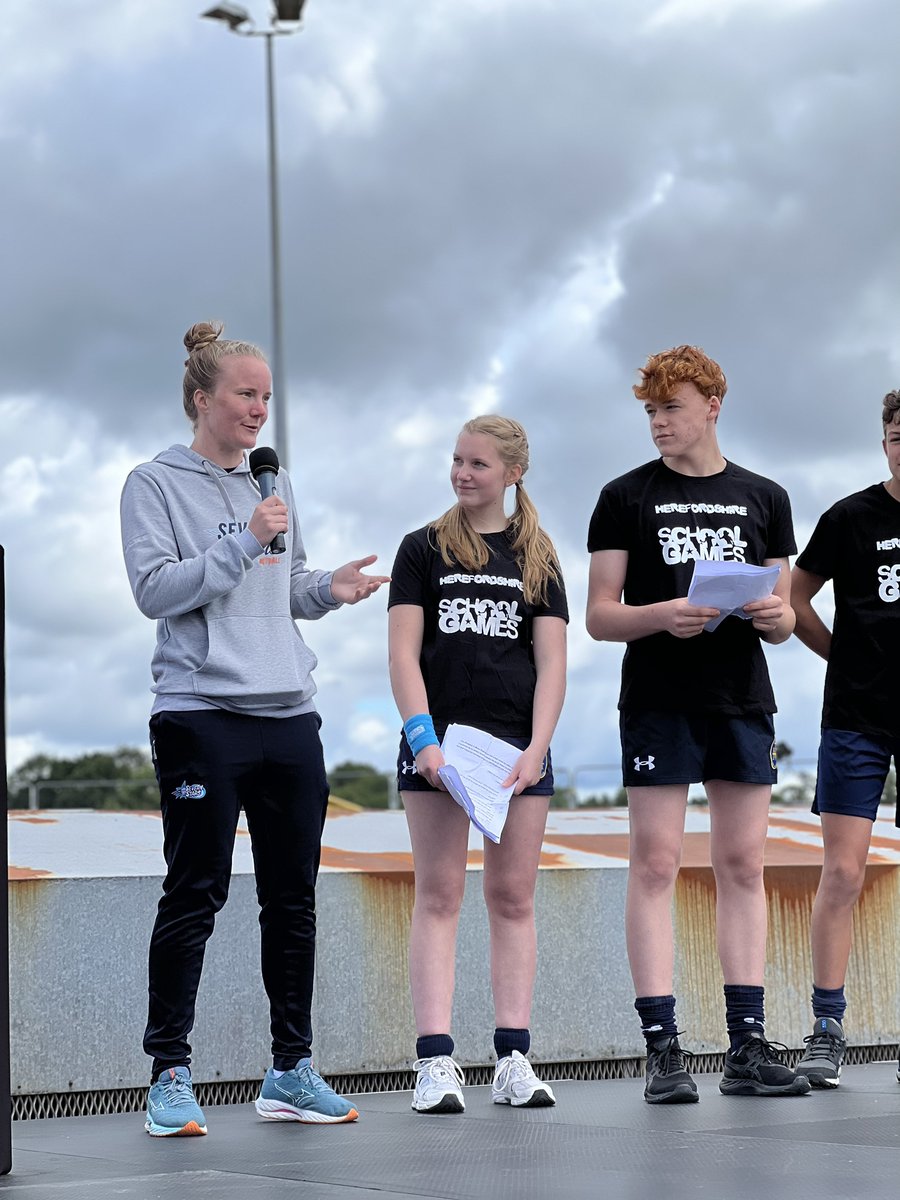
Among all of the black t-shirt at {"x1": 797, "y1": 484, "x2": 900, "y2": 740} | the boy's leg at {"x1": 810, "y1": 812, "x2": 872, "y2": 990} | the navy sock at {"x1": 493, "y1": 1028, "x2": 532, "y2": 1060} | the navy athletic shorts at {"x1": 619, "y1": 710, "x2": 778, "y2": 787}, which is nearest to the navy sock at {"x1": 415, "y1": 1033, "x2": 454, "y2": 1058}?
the navy sock at {"x1": 493, "y1": 1028, "x2": 532, "y2": 1060}

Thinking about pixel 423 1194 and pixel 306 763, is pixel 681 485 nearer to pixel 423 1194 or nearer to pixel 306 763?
pixel 306 763

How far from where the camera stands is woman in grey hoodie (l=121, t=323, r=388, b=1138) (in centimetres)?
397

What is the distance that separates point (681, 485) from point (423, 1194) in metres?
2.35

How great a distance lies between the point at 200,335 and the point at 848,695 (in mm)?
2186

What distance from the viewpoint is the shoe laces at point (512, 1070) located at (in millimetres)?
4352

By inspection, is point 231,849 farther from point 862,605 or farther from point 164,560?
point 862,605

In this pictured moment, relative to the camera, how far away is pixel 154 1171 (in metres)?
3.35

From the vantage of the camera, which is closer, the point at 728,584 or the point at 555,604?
the point at 728,584

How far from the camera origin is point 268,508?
154 inches

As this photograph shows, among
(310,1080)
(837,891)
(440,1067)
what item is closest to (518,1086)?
(440,1067)

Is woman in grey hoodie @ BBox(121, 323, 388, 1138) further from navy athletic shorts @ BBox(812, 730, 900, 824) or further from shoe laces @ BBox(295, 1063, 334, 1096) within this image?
navy athletic shorts @ BBox(812, 730, 900, 824)

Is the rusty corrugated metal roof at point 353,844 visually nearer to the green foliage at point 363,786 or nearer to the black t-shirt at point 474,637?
the black t-shirt at point 474,637

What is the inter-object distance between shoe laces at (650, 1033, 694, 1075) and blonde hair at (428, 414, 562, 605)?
4.26ft

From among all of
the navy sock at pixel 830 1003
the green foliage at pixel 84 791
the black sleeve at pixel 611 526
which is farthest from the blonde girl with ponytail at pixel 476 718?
the green foliage at pixel 84 791
